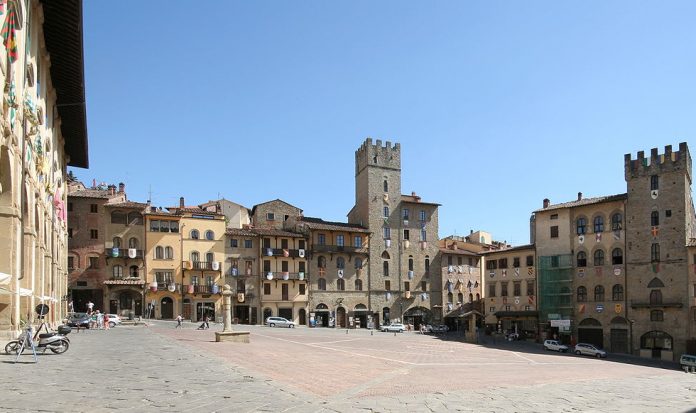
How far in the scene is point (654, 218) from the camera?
53.1 m

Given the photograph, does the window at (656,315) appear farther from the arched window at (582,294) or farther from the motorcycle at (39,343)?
the motorcycle at (39,343)

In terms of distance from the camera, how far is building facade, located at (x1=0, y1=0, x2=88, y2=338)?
1748cm

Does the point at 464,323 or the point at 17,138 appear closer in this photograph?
the point at 17,138

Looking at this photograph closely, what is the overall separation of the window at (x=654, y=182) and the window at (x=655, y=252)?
5.06m

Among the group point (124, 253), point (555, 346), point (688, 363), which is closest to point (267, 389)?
point (688, 363)

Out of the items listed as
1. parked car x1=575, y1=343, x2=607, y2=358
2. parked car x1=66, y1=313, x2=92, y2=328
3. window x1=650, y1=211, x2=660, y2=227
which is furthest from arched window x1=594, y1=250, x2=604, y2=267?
parked car x1=66, y1=313, x2=92, y2=328

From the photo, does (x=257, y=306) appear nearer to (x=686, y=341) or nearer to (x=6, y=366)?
(x=686, y=341)

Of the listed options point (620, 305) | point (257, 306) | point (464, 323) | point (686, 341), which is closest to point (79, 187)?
point (257, 306)

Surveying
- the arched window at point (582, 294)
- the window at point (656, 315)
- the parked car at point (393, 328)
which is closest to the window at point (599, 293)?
the arched window at point (582, 294)

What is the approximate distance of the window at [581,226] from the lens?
57.9 metres

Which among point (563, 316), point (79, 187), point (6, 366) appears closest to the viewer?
point (6, 366)

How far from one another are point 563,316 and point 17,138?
5091cm

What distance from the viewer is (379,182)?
245 feet

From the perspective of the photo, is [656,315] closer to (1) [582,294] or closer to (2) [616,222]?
(1) [582,294]
